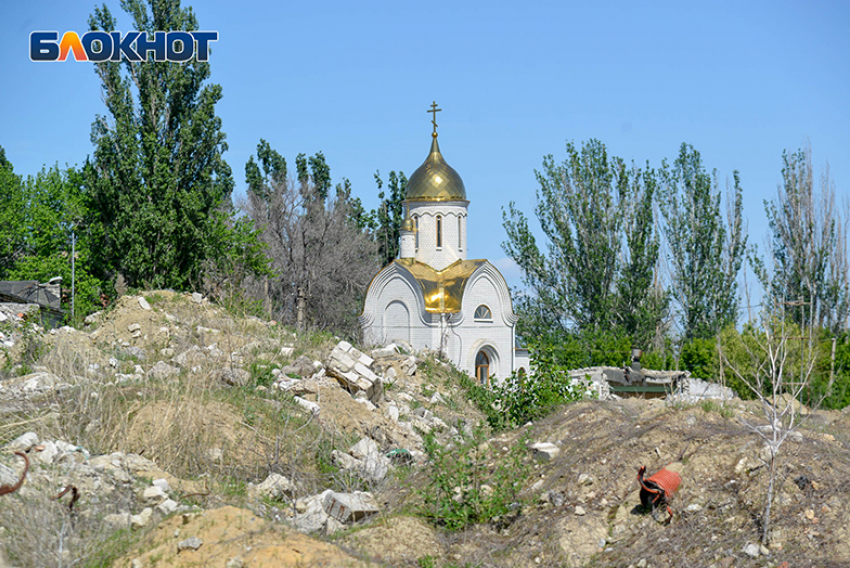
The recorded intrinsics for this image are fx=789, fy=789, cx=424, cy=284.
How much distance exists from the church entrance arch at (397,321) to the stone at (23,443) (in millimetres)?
16148

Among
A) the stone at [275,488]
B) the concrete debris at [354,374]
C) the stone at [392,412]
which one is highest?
the concrete debris at [354,374]

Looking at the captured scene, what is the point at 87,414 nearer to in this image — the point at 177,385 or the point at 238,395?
the point at 177,385

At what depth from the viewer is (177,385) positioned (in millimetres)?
8164

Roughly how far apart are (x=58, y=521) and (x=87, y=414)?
7.35 feet

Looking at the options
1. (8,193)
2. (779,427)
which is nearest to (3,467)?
(779,427)

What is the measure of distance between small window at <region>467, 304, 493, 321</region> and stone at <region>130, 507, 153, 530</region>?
56.9 ft

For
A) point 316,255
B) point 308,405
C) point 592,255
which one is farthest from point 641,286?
point 308,405

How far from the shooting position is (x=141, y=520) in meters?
5.68

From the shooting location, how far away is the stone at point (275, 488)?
22.7 feet

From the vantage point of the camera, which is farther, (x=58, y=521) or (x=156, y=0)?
(x=156, y=0)

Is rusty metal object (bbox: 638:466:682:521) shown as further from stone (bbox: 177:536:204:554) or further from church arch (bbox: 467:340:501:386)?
church arch (bbox: 467:340:501:386)

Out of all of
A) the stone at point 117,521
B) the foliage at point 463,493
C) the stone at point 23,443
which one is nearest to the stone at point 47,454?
the stone at point 23,443

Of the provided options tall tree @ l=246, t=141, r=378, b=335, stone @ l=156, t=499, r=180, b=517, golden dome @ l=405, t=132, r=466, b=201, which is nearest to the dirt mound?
stone @ l=156, t=499, r=180, b=517

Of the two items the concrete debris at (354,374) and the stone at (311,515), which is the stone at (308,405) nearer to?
the concrete debris at (354,374)
